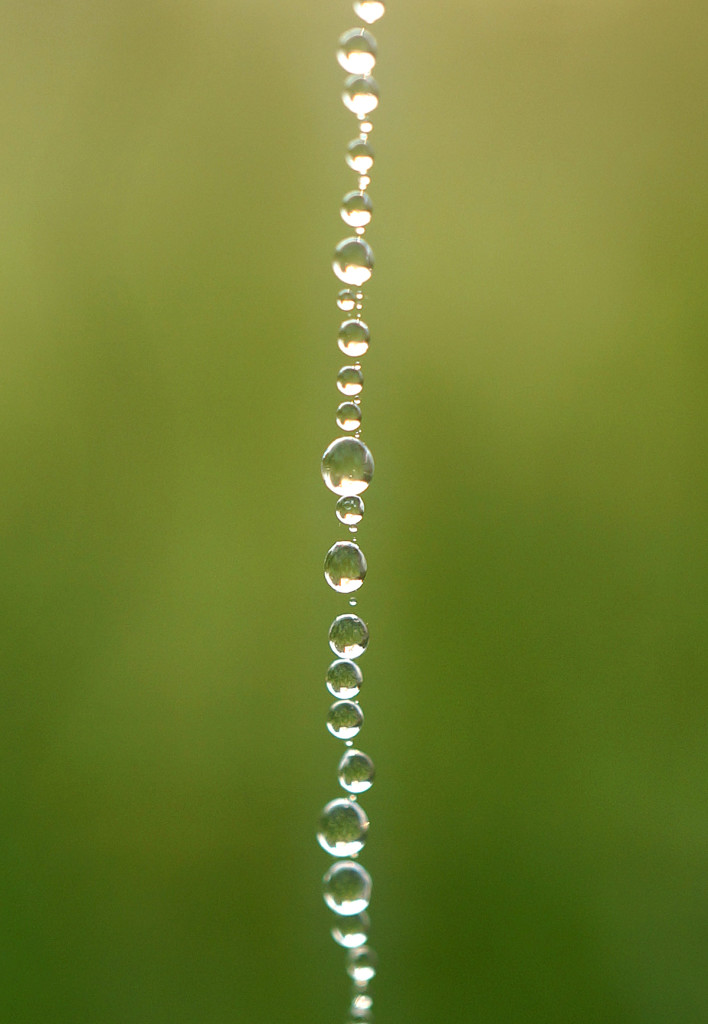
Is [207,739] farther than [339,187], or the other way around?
[339,187]

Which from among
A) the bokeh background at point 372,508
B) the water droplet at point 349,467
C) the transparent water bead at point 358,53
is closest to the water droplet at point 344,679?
the water droplet at point 349,467

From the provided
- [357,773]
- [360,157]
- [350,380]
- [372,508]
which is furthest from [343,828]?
[372,508]

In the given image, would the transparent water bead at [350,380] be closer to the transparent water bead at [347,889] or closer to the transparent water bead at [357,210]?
the transparent water bead at [357,210]

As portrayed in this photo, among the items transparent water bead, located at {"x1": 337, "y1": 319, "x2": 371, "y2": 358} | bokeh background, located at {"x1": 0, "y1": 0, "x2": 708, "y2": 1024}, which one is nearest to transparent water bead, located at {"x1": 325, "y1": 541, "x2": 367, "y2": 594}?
transparent water bead, located at {"x1": 337, "y1": 319, "x2": 371, "y2": 358}

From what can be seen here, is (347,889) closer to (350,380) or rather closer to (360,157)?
(350,380)

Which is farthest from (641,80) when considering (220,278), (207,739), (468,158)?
(207,739)

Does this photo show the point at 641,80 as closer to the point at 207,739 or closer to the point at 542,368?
the point at 542,368
